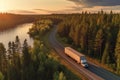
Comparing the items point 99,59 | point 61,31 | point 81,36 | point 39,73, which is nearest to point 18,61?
point 39,73

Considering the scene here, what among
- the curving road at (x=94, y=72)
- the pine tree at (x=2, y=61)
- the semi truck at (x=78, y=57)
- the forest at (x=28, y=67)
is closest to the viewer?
the forest at (x=28, y=67)

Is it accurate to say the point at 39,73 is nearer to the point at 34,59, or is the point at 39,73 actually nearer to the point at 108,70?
the point at 34,59

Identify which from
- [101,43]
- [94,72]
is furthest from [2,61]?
[101,43]

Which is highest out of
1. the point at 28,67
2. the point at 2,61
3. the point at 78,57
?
the point at 2,61

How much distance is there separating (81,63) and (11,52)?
2304 cm

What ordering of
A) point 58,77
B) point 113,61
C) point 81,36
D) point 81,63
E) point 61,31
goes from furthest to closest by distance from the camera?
point 61,31
point 81,36
point 113,61
point 81,63
point 58,77

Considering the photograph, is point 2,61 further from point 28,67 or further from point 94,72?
point 94,72

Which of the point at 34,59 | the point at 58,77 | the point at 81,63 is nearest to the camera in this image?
the point at 58,77

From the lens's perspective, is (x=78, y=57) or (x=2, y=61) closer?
(x=2, y=61)

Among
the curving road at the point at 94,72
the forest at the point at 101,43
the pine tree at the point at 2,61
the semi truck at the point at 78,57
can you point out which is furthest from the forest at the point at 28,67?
the forest at the point at 101,43

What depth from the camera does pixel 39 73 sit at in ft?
225

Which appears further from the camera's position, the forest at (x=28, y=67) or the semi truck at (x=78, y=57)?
the semi truck at (x=78, y=57)

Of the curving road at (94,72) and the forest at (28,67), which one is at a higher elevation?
the forest at (28,67)

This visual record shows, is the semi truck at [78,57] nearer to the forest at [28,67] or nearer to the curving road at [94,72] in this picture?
the curving road at [94,72]
